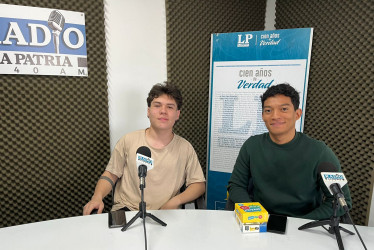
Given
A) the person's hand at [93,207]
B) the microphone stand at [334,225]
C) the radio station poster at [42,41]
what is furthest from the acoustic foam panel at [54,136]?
the microphone stand at [334,225]

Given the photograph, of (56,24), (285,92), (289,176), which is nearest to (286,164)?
(289,176)

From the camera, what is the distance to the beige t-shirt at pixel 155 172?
1.83m

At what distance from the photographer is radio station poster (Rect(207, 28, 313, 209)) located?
2.39 m

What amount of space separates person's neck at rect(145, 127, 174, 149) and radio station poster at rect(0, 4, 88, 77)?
2.83ft

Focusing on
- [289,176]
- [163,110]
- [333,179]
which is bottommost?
[289,176]

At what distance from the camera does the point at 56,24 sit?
6.78 feet

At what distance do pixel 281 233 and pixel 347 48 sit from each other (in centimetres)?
187

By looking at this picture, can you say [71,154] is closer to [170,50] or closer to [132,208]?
[132,208]

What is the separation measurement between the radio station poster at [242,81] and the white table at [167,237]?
53.8 inches

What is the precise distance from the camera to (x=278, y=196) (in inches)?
61.9

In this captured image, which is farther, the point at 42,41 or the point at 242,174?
the point at 42,41

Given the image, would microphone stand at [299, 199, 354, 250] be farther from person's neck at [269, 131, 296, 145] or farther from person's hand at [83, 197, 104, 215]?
person's hand at [83, 197, 104, 215]

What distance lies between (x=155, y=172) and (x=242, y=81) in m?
1.30

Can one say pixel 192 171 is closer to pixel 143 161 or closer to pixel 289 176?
pixel 289 176
